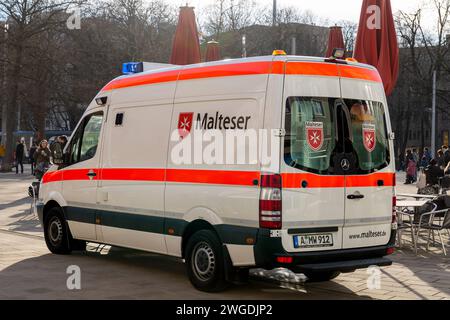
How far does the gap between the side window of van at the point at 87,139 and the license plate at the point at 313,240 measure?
370 centimetres

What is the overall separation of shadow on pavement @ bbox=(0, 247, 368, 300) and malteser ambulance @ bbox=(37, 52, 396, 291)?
34 centimetres

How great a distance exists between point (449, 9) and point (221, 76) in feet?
154

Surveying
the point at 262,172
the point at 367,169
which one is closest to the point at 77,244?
the point at 262,172

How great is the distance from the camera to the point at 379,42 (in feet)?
37.2

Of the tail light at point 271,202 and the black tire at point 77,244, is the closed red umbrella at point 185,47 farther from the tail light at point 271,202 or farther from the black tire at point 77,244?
the tail light at point 271,202

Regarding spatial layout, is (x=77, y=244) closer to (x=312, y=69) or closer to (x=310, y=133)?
(x=310, y=133)

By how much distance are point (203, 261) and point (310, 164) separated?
1.60 m

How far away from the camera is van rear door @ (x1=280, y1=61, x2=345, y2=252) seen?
6.62 metres

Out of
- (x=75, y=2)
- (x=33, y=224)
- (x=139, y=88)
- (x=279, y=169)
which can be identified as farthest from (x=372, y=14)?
(x=75, y=2)

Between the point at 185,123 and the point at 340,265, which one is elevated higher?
the point at 185,123

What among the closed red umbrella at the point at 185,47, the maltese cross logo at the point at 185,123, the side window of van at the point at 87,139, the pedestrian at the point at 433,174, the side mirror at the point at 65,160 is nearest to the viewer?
the maltese cross logo at the point at 185,123

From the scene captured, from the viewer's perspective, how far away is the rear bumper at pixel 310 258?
6555 mm

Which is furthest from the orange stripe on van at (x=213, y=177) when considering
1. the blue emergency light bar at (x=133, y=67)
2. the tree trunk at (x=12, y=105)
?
the tree trunk at (x=12, y=105)
